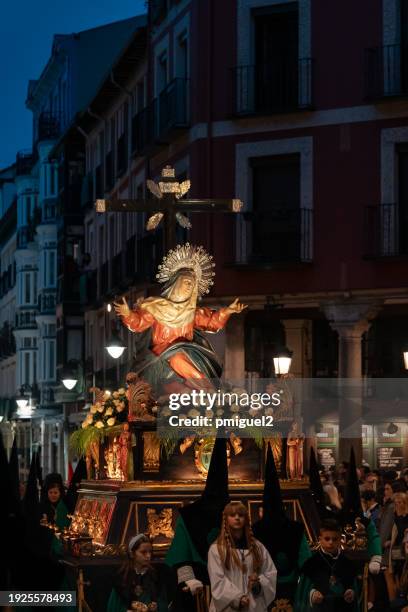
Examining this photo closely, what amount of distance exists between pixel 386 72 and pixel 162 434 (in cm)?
1664

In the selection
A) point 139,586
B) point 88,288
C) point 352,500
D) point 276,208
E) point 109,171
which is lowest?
point 139,586

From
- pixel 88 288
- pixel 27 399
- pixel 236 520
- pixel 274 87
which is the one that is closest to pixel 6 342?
pixel 27 399

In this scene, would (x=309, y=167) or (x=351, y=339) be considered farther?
(x=309, y=167)

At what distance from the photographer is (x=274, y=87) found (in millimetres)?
33594

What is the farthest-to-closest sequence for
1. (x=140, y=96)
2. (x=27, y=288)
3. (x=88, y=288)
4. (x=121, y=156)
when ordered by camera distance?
(x=27, y=288), (x=88, y=288), (x=121, y=156), (x=140, y=96)

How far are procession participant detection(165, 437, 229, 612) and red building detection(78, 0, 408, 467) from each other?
17372 mm

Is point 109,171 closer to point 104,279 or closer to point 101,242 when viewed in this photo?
point 104,279

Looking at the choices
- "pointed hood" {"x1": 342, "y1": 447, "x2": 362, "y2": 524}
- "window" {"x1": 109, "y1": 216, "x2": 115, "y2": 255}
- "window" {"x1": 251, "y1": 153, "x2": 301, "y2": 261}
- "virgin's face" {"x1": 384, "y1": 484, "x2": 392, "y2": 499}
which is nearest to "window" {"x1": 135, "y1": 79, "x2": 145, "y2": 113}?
"window" {"x1": 109, "y1": 216, "x2": 115, "y2": 255}

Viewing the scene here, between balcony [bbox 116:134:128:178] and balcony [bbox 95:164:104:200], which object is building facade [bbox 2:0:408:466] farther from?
balcony [bbox 95:164:104:200]

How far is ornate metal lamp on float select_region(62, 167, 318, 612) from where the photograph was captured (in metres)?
16.7

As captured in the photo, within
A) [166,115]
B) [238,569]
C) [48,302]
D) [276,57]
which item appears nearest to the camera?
[238,569]

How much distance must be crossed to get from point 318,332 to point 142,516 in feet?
66.5

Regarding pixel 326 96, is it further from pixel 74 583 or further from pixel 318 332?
pixel 74 583

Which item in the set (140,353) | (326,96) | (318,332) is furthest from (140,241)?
(140,353)
